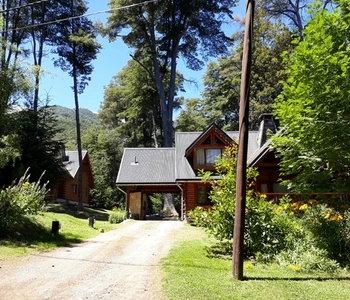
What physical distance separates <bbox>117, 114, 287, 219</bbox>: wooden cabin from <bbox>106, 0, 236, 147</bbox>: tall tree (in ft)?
16.1

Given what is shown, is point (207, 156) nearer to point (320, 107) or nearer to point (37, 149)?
point (320, 107)

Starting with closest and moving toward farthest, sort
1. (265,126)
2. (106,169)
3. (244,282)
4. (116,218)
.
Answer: (244,282), (116,218), (265,126), (106,169)

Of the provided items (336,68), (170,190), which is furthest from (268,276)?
(170,190)

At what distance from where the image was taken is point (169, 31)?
28297mm

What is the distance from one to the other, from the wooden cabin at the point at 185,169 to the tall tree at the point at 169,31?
4920 millimetres

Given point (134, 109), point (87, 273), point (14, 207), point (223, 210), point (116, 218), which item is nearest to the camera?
point (87, 273)

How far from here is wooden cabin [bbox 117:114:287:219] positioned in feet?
62.1

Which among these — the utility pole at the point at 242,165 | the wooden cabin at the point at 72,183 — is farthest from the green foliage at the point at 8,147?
the wooden cabin at the point at 72,183

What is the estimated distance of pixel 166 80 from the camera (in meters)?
34.8

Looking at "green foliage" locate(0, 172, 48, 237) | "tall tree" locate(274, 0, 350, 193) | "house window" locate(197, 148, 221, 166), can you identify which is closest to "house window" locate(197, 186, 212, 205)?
"house window" locate(197, 148, 221, 166)

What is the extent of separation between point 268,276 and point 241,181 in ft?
7.38

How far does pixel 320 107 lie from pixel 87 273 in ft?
26.6

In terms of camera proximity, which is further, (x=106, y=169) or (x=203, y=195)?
(x=106, y=169)

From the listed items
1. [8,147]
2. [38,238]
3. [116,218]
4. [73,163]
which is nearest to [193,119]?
[73,163]
